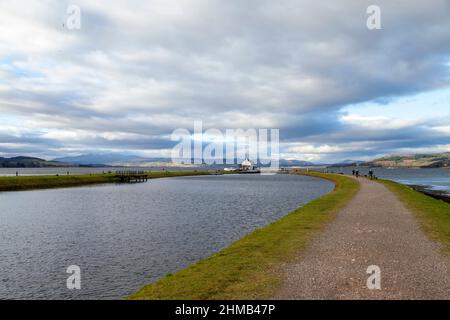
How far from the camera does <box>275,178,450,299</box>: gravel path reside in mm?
10789

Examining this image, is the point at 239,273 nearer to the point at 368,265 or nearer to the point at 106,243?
the point at 368,265

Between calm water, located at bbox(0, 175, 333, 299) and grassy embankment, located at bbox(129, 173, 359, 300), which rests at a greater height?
grassy embankment, located at bbox(129, 173, 359, 300)

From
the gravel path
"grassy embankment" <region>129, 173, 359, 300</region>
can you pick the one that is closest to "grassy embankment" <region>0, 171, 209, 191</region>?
"grassy embankment" <region>129, 173, 359, 300</region>

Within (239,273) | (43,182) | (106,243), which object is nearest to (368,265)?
(239,273)

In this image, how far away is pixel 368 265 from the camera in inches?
541

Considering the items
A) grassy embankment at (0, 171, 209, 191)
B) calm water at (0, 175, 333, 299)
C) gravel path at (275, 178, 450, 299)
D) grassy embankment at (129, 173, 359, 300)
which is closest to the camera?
gravel path at (275, 178, 450, 299)

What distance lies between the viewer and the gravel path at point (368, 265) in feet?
35.4

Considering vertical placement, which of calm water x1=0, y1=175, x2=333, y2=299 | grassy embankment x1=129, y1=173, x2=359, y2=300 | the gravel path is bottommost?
calm water x1=0, y1=175, x2=333, y2=299

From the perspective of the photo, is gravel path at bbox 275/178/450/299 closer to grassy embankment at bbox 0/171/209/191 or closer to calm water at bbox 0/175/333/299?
calm water at bbox 0/175/333/299

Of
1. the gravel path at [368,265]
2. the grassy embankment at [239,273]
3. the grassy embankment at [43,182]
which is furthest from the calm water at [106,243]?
the grassy embankment at [43,182]

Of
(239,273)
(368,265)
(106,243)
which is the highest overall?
(368,265)

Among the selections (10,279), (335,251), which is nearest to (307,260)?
(335,251)

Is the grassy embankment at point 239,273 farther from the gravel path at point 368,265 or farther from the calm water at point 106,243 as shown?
the calm water at point 106,243
